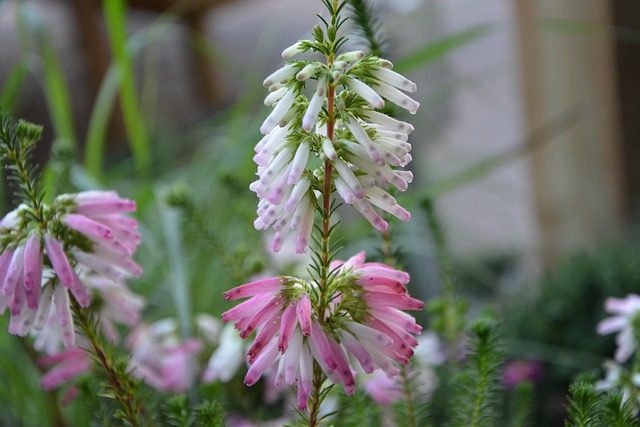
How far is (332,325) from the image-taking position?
219 millimetres

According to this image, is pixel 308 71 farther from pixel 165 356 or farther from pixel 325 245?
pixel 165 356

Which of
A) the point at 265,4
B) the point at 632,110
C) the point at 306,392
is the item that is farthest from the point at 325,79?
Result: the point at 265,4

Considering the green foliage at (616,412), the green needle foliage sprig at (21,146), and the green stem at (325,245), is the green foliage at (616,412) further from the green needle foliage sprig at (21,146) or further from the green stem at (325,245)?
the green needle foliage sprig at (21,146)

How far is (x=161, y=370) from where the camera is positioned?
0.46m

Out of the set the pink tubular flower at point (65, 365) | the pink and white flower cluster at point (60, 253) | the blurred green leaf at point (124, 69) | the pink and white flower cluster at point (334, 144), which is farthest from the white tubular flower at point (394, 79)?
the blurred green leaf at point (124, 69)

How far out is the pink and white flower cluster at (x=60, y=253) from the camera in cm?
24

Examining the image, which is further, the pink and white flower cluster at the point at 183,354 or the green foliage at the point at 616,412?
the pink and white flower cluster at the point at 183,354

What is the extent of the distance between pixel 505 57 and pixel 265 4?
503 mm

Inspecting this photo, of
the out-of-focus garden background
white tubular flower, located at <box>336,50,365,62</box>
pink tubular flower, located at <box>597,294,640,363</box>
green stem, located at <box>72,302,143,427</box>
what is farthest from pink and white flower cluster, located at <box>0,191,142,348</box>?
the out-of-focus garden background

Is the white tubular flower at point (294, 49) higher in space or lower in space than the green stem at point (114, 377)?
higher

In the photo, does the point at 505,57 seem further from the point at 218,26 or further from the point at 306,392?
the point at 306,392

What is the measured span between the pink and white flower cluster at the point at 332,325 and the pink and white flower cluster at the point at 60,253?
0.07m

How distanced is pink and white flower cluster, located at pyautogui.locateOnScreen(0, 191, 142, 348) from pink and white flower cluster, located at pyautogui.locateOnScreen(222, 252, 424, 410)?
0.21 ft

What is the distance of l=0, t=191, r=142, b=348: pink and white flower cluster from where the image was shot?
0.79 ft
